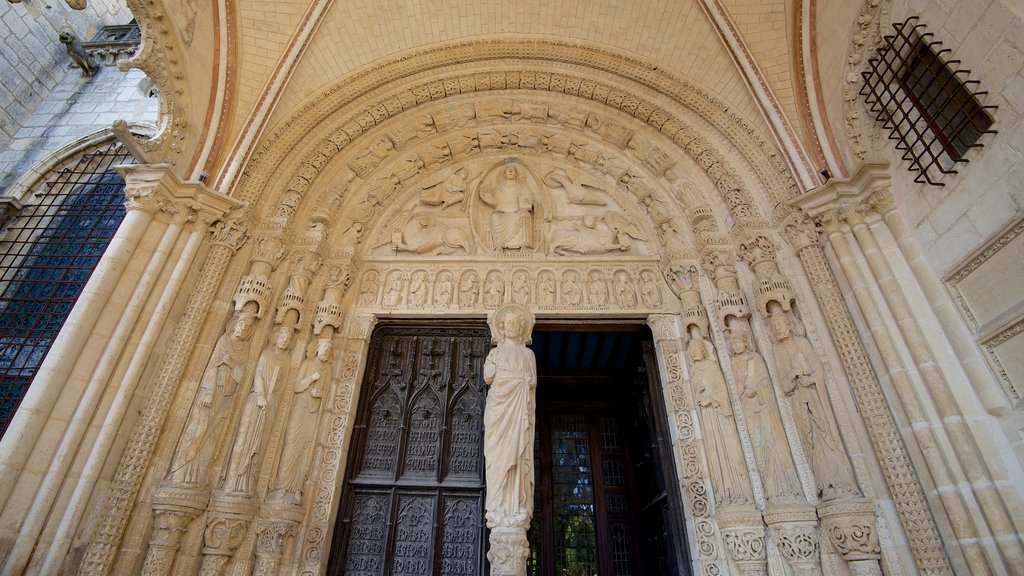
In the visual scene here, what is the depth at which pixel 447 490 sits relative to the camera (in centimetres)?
496

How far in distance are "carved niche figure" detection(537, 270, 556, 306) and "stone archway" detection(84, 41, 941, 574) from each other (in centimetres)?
4

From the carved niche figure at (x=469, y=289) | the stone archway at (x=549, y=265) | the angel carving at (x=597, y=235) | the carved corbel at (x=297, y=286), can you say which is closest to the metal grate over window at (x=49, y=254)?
the stone archway at (x=549, y=265)

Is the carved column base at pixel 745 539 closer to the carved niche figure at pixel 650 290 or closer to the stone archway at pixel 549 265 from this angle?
the stone archway at pixel 549 265

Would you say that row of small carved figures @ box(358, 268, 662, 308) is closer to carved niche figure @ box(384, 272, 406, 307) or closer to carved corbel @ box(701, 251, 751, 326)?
carved niche figure @ box(384, 272, 406, 307)

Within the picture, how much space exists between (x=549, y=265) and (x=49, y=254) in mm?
6737

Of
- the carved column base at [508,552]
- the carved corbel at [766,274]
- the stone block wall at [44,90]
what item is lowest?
the carved column base at [508,552]

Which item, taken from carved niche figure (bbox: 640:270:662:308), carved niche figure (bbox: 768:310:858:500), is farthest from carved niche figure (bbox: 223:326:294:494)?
carved niche figure (bbox: 768:310:858:500)

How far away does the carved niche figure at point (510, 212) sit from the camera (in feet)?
20.4

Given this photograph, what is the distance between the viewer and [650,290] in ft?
19.0

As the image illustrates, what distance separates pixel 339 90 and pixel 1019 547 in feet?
24.9

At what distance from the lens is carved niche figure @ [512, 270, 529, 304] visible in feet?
19.2

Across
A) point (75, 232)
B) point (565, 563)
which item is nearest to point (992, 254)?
point (565, 563)

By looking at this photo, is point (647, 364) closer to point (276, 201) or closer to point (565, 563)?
point (565, 563)

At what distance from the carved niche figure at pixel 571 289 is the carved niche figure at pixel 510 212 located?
0.66m
